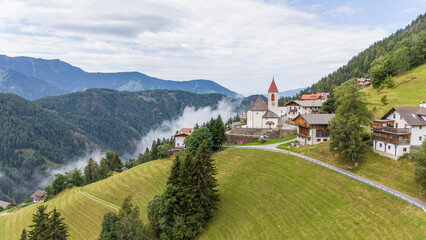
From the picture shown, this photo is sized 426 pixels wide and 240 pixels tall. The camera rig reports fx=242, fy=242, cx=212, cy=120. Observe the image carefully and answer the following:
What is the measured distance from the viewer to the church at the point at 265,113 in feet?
246

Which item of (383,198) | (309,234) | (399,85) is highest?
(399,85)

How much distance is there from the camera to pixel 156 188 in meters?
53.5

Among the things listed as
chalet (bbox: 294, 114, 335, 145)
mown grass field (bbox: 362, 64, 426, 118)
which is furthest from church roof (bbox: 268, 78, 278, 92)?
chalet (bbox: 294, 114, 335, 145)

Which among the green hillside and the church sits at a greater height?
the church

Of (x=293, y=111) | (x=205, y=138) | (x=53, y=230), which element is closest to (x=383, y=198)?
(x=205, y=138)

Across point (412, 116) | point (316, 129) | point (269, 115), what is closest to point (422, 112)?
point (412, 116)

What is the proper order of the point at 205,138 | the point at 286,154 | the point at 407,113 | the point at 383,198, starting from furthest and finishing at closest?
the point at 205,138
the point at 286,154
the point at 407,113
the point at 383,198

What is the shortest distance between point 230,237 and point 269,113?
48.3 meters

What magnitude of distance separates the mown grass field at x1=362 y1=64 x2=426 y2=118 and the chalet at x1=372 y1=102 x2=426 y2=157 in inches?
1072

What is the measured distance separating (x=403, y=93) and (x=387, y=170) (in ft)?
176

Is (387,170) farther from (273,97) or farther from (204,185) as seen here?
(273,97)

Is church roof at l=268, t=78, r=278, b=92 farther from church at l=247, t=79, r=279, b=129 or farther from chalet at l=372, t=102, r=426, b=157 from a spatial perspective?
chalet at l=372, t=102, r=426, b=157

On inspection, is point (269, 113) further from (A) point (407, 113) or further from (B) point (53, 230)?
(B) point (53, 230)

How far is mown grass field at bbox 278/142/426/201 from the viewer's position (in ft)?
94.7
